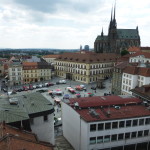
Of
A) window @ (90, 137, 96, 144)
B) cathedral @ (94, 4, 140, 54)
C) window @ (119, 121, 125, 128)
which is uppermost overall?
cathedral @ (94, 4, 140, 54)

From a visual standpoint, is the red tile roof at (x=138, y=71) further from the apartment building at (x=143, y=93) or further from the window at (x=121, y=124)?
the window at (x=121, y=124)

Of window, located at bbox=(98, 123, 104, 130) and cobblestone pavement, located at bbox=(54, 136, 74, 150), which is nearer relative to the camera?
window, located at bbox=(98, 123, 104, 130)

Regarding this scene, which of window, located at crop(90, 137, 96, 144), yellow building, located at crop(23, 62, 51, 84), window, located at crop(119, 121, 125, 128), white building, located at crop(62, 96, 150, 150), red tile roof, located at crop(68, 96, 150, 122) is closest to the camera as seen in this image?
white building, located at crop(62, 96, 150, 150)

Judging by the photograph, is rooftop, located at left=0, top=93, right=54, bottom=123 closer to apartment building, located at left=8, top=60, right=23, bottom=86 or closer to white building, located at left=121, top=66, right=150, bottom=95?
white building, located at left=121, top=66, right=150, bottom=95

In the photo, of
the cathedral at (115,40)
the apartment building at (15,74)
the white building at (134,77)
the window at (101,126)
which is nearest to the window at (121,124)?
the window at (101,126)

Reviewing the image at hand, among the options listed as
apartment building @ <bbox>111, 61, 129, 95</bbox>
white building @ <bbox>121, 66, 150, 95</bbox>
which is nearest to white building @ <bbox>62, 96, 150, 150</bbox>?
white building @ <bbox>121, 66, 150, 95</bbox>

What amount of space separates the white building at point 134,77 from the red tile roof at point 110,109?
1939 cm

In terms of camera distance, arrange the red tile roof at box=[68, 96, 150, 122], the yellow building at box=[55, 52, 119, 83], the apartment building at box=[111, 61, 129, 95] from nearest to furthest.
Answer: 1. the red tile roof at box=[68, 96, 150, 122]
2. the apartment building at box=[111, 61, 129, 95]
3. the yellow building at box=[55, 52, 119, 83]

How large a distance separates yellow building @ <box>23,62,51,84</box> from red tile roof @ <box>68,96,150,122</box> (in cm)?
5977

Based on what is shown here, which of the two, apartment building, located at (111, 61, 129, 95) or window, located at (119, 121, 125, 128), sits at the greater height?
apartment building, located at (111, 61, 129, 95)

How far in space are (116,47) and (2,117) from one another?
146 metres

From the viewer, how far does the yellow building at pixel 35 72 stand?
3558 inches

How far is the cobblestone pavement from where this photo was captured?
34062 millimetres

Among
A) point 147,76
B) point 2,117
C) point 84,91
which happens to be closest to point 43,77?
point 84,91
